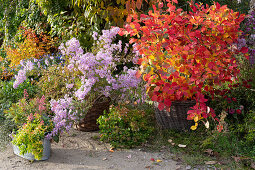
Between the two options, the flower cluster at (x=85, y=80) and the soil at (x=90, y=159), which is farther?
the flower cluster at (x=85, y=80)

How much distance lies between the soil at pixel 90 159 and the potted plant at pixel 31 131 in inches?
3.6

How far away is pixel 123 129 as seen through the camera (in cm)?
292

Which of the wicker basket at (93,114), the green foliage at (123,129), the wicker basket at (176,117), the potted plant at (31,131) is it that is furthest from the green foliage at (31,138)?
the wicker basket at (176,117)

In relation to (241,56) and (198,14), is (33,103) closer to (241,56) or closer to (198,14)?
(198,14)

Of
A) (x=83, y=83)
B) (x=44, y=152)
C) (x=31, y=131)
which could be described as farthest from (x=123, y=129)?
(x=31, y=131)

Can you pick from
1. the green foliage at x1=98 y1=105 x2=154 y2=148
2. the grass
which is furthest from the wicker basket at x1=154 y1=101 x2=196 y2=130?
the green foliage at x1=98 y1=105 x2=154 y2=148

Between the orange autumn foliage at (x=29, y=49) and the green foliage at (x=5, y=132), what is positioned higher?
the orange autumn foliage at (x=29, y=49)

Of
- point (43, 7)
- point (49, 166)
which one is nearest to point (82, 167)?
point (49, 166)

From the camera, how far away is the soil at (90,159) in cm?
256

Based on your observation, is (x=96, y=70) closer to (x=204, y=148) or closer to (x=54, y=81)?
(x=54, y=81)

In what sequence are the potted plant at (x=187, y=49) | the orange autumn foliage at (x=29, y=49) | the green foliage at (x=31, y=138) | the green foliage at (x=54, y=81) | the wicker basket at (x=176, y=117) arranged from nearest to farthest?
the green foliage at (x=31, y=138)
the potted plant at (x=187, y=49)
the wicker basket at (x=176, y=117)
the green foliage at (x=54, y=81)
the orange autumn foliage at (x=29, y=49)

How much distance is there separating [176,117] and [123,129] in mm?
671

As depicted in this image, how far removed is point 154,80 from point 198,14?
803mm

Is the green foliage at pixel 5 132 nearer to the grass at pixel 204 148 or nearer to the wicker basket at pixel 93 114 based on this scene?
the wicker basket at pixel 93 114
